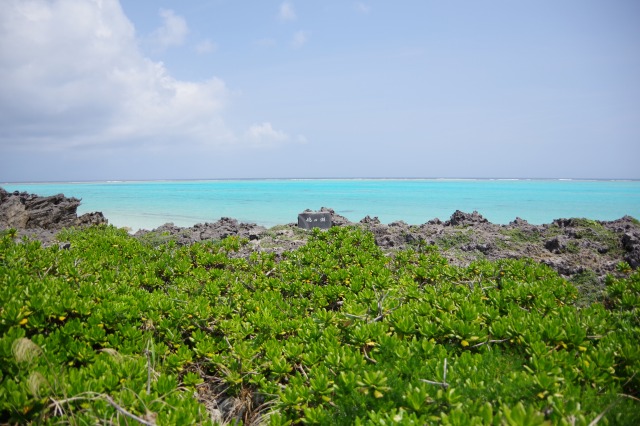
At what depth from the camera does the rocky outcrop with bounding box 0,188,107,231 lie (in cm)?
1280

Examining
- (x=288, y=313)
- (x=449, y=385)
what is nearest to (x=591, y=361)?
(x=449, y=385)

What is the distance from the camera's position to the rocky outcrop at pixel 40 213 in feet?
42.0

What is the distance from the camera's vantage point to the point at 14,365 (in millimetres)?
2484

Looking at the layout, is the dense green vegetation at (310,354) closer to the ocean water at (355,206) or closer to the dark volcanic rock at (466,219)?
the dark volcanic rock at (466,219)

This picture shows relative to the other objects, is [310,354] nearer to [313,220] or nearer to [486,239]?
[486,239]

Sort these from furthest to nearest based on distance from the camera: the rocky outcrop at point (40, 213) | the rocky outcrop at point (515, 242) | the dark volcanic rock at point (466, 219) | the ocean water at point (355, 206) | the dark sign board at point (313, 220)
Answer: the ocean water at point (355, 206) < the dark sign board at point (313, 220) < the rocky outcrop at point (40, 213) < the dark volcanic rock at point (466, 219) < the rocky outcrop at point (515, 242)

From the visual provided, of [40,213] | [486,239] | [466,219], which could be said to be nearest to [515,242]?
[486,239]

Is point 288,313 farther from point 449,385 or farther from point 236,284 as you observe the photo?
point 449,385

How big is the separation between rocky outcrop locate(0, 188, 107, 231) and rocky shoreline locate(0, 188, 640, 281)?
0.11ft

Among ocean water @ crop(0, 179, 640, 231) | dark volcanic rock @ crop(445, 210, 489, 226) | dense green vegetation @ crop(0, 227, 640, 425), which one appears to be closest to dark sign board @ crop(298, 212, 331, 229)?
dark volcanic rock @ crop(445, 210, 489, 226)

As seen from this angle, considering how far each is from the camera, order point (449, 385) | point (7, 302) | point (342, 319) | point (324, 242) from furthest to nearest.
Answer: point (324, 242), point (342, 319), point (7, 302), point (449, 385)

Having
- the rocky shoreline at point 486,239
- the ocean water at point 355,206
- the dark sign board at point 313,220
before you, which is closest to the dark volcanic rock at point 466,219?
the rocky shoreline at point 486,239

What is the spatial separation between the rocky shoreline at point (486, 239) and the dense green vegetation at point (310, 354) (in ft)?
10.3

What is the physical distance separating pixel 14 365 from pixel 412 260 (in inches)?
223
